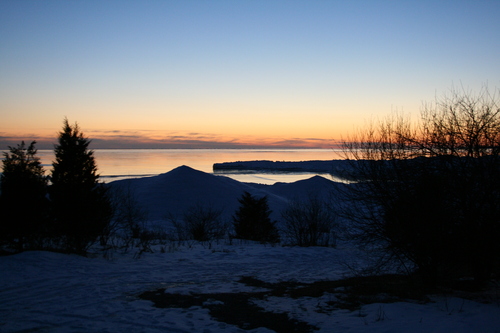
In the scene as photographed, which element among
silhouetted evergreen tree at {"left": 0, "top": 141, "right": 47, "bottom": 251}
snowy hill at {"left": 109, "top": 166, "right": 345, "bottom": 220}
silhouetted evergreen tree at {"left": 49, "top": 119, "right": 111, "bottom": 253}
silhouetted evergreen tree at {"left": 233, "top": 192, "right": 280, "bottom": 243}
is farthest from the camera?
snowy hill at {"left": 109, "top": 166, "right": 345, "bottom": 220}

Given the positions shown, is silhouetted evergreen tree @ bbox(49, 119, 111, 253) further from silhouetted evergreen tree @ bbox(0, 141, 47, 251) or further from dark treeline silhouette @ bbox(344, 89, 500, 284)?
dark treeline silhouette @ bbox(344, 89, 500, 284)

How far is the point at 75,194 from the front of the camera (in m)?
16.4

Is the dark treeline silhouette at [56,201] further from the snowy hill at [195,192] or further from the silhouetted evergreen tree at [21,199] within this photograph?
the snowy hill at [195,192]

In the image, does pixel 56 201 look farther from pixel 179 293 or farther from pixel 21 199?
pixel 179 293

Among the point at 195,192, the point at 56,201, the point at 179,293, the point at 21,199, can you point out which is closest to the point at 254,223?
the point at 195,192

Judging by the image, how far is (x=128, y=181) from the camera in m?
38.9

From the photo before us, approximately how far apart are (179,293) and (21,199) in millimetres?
8183

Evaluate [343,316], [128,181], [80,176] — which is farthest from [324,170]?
[343,316]

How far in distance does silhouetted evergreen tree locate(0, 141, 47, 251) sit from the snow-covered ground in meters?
1.78

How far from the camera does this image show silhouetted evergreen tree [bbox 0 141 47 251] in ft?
41.7

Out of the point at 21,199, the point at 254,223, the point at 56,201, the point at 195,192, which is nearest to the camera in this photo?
the point at 21,199

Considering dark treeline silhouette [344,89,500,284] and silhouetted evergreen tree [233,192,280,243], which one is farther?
silhouetted evergreen tree [233,192,280,243]

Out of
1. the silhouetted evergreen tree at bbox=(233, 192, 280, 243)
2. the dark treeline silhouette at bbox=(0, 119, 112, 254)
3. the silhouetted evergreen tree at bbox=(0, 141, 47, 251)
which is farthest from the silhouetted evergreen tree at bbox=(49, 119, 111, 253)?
the silhouetted evergreen tree at bbox=(233, 192, 280, 243)

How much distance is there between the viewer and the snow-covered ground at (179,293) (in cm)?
631
